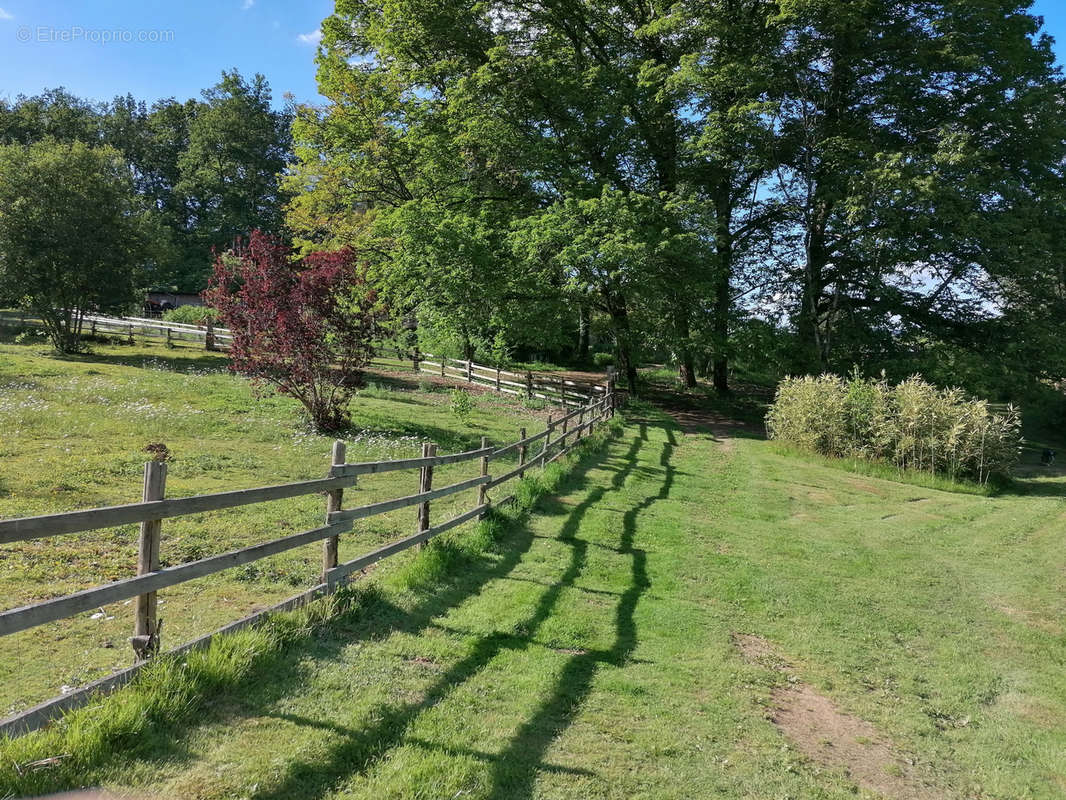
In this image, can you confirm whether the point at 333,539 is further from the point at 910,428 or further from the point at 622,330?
the point at 622,330

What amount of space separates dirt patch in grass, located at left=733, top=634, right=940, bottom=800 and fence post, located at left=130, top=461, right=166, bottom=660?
13.6 ft

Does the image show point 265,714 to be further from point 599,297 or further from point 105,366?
point 599,297

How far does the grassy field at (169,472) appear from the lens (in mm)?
5004

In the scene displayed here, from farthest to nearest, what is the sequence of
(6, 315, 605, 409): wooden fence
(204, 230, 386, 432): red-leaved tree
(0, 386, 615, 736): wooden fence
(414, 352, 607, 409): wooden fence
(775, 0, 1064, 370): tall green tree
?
(6, 315, 605, 409): wooden fence
(414, 352, 607, 409): wooden fence
(775, 0, 1064, 370): tall green tree
(204, 230, 386, 432): red-leaved tree
(0, 386, 615, 736): wooden fence

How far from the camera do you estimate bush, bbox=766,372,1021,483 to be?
15648 millimetres

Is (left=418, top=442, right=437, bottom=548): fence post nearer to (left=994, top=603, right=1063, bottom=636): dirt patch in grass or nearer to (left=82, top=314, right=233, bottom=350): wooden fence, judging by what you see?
(left=994, top=603, right=1063, bottom=636): dirt patch in grass

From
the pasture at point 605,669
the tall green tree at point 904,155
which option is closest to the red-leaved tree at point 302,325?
the pasture at point 605,669

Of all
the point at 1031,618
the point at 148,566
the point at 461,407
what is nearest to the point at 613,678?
the point at 148,566

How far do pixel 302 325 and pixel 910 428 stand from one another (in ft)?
50.6

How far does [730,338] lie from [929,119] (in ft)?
34.7

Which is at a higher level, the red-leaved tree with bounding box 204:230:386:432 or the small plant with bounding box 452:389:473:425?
the red-leaved tree with bounding box 204:230:386:432

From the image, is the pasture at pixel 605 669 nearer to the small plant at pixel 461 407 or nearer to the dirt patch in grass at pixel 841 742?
the dirt patch in grass at pixel 841 742

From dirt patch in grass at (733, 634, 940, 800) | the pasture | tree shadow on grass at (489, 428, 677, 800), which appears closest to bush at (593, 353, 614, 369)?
the pasture

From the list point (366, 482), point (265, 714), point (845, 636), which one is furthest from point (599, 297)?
point (265, 714)
